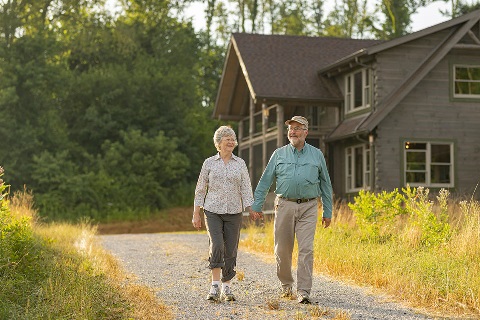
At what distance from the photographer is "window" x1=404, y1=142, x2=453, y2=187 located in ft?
92.0

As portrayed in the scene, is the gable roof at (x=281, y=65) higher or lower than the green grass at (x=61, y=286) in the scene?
higher

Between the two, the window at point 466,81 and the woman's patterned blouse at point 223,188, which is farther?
the window at point 466,81

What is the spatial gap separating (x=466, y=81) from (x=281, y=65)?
7.26 meters

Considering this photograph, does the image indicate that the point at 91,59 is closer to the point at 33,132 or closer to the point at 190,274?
the point at 33,132

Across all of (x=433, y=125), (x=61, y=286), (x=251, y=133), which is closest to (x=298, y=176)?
(x=61, y=286)

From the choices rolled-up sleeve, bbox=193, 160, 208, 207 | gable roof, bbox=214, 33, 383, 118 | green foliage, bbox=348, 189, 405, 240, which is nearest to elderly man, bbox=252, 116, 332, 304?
rolled-up sleeve, bbox=193, 160, 208, 207

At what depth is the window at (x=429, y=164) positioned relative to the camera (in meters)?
28.0

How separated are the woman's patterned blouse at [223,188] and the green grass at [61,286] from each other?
4.54 feet

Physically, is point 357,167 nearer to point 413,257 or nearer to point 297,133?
point 413,257

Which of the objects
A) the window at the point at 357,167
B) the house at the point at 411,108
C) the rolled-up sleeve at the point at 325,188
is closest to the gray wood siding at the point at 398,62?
the house at the point at 411,108

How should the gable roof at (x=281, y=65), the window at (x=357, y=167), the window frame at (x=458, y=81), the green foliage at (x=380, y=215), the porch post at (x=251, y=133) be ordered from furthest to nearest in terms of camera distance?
1. the porch post at (x=251, y=133)
2. the gable roof at (x=281, y=65)
3. the window at (x=357, y=167)
4. the window frame at (x=458, y=81)
5. the green foliage at (x=380, y=215)

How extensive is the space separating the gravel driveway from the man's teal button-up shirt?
1.17m

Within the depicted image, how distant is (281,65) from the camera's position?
32750 millimetres

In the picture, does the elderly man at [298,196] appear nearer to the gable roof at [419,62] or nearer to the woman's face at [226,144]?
the woman's face at [226,144]
